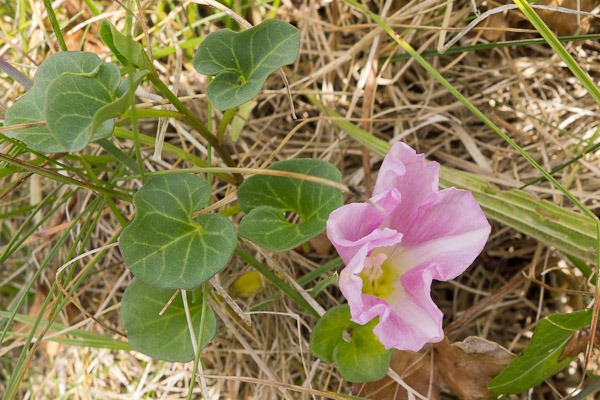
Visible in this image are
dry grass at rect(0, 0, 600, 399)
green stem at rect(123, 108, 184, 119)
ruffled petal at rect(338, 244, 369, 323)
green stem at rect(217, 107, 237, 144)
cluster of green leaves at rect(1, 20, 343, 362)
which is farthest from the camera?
dry grass at rect(0, 0, 600, 399)

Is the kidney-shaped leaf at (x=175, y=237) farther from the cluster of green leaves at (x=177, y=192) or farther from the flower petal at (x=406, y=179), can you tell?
the flower petal at (x=406, y=179)

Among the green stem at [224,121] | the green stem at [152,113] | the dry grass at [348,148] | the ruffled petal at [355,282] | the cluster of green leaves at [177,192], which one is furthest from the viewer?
the dry grass at [348,148]

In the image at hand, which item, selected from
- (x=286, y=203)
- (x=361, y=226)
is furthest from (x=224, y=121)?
(x=361, y=226)

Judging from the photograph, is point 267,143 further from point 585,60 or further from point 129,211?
point 585,60

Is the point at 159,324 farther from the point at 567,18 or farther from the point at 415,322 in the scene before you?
the point at 567,18

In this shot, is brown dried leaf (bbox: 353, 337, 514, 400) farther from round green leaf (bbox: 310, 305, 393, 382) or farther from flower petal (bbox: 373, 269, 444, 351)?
flower petal (bbox: 373, 269, 444, 351)

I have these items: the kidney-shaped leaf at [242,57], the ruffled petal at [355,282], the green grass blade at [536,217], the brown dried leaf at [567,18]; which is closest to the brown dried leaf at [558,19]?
the brown dried leaf at [567,18]

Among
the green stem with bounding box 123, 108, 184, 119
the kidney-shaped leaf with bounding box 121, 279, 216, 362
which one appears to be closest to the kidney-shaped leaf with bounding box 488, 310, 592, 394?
the kidney-shaped leaf with bounding box 121, 279, 216, 362
